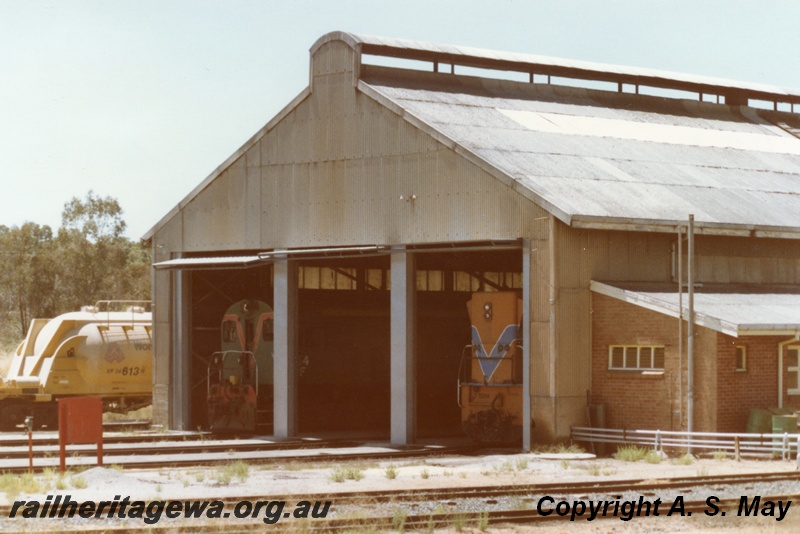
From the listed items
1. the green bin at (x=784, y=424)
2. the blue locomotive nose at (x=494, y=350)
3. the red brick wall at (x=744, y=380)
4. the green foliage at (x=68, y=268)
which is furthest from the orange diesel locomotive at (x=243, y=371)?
the green foliage at (x=68, y=268)

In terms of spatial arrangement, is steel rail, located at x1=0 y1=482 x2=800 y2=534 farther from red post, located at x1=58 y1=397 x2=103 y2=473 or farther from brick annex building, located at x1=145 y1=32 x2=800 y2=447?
brick annex building, located at x1=145 y1=32 x2=800 y2=447

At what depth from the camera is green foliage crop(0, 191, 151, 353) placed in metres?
75.9

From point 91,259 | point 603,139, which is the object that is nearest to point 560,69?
point 603,139

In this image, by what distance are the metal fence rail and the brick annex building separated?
13.9 inches

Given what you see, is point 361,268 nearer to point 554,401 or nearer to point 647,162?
point 647,162

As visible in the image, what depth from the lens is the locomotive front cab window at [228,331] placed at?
37000 mm

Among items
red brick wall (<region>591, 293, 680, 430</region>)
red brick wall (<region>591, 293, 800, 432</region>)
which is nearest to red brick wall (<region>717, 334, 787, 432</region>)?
red brick wall (<region>591, 293, 800, 432</region>)

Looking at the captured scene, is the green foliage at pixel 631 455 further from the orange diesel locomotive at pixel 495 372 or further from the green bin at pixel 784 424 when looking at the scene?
the orange diesel locomotive at pixel 495 372

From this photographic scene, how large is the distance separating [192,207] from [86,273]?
3998 cm

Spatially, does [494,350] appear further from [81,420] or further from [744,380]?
[81,420]

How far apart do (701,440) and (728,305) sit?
3.21 m

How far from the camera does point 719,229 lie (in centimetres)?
3120

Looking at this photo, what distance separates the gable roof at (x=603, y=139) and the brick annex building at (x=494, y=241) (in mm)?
86

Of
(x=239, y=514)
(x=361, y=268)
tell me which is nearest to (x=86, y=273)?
(x=361, y=268)
